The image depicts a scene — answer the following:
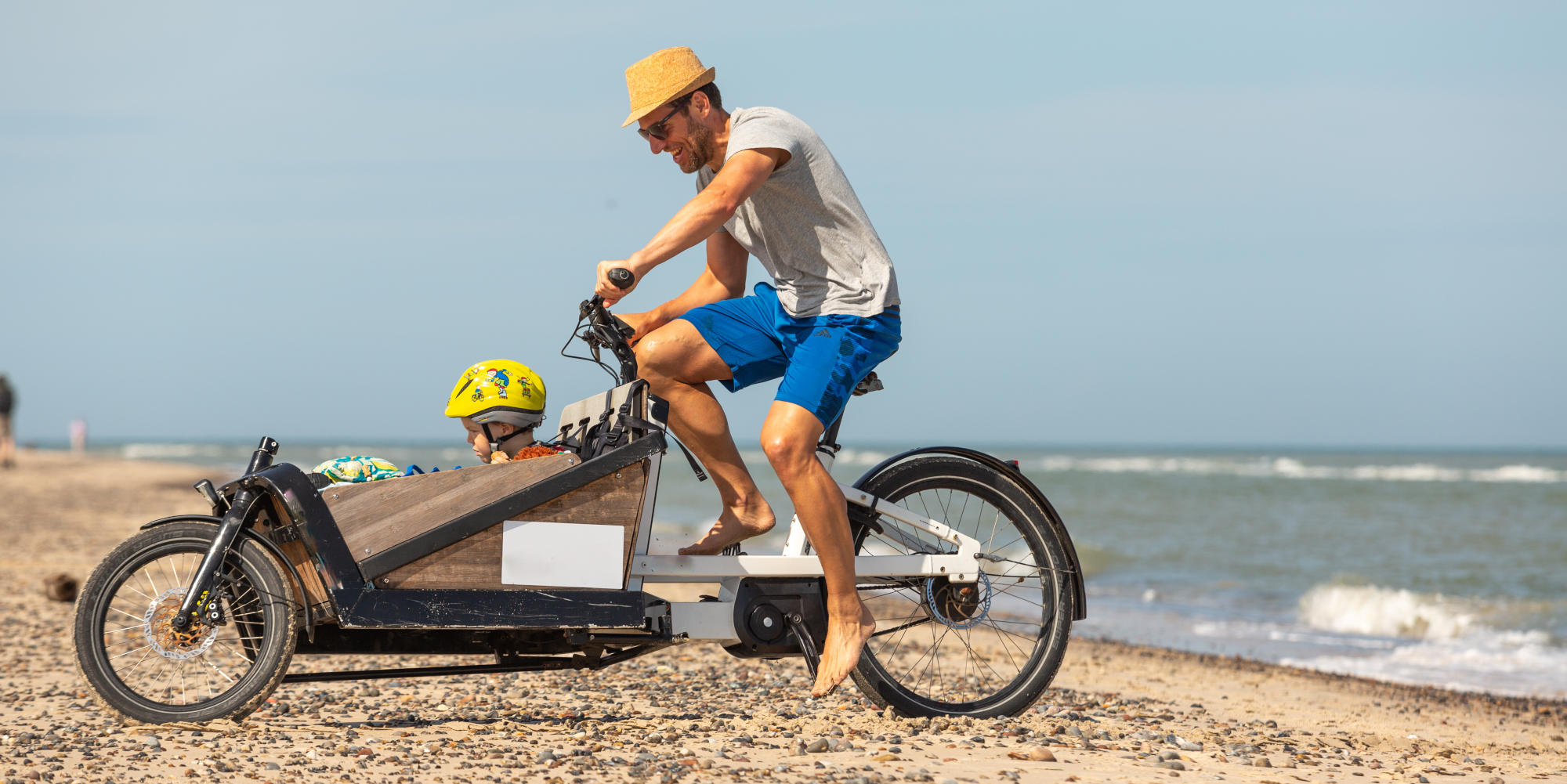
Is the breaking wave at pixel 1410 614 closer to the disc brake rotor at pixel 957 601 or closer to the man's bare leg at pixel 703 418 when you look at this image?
the disc brake rotor at pixel 957 601

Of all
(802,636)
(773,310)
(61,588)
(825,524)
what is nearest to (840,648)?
(802,636)

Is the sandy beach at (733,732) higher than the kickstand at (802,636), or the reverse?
the kickstand at (802,636)

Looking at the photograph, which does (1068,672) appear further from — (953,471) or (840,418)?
(840,418)

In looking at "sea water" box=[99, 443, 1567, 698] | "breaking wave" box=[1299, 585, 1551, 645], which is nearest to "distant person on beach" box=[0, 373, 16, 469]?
"sea water" box=[99, 443, 1567, 698]

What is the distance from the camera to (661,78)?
12.7 ft

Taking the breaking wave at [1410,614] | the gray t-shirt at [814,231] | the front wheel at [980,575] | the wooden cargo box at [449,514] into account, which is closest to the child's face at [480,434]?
the wooden cargo box at [449,514]

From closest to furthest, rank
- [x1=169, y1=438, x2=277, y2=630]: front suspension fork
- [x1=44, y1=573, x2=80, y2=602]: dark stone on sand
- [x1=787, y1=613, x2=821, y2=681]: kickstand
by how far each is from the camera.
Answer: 1. [x1=169, y1=438, x2=277, y2=630]: front suspension fork
2. [x1=787, y1=613, x2=821, y2=681]: kickstand
3. [x1=44, y1=573, x2=80, y2=602]: dark stone on sand

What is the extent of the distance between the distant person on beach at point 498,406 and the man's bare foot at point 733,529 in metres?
0.66

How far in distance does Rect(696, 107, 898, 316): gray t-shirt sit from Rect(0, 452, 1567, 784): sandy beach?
1.37 meters

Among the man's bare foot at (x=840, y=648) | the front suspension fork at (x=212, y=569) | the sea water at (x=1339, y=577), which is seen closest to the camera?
the front suspension fork at (x=212, y=569)

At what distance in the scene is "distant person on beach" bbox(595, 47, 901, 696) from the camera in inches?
151

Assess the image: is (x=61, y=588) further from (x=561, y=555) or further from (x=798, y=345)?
(x=798, y=345)

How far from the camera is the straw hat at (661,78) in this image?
3.85 m

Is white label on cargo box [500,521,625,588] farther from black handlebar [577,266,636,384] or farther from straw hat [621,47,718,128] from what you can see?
straw hat [621,47,718,128]
